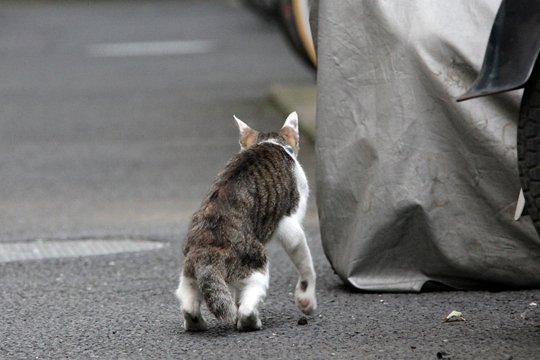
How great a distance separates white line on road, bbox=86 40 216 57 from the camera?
16.3 metres

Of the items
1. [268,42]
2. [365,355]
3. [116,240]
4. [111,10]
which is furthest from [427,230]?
[111,10]

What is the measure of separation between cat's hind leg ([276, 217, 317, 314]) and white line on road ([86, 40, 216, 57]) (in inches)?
474

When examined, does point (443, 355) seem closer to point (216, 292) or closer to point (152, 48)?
point (216, 292)

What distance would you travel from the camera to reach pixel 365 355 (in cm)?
384

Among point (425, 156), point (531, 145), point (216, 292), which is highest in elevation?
point (531, 145)

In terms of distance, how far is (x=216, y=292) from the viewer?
3.96 m

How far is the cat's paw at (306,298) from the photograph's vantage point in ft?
14.3

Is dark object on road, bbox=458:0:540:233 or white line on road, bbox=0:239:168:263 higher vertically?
dark object on road, bbox=458:0:540:233

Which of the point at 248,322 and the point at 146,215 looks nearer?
the point at 248,322

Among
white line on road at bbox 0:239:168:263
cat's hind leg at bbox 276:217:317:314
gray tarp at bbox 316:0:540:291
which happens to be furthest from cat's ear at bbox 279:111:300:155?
white line on road at bbox 0:239:168:263

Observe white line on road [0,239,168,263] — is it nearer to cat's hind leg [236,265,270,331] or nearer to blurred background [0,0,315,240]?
blurred background [0,0,315,240]

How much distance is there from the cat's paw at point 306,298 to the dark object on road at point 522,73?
952mm

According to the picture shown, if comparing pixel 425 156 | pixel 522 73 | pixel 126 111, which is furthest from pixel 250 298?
pixel 126 111

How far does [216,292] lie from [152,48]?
522 inches
